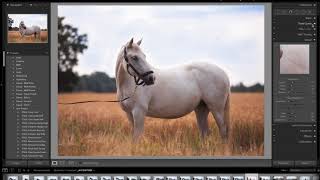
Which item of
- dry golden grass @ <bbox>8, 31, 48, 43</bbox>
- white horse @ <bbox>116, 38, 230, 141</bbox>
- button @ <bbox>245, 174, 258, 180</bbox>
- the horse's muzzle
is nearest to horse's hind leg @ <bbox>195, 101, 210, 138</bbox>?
white horse @ <bbox>116, 38, 230, 141</bbox>

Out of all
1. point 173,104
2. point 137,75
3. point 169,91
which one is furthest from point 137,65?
point 173,104

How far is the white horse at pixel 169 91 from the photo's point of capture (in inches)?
265

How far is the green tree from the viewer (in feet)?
20.7

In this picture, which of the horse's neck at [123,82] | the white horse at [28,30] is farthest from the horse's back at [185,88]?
the white horse at [28,30]

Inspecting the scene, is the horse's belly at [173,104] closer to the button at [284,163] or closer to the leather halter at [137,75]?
the leather halter at [137,75]

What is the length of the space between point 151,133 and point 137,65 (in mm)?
789

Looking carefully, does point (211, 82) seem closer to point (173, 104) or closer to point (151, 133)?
point (173, 104)

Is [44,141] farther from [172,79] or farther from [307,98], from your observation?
[307,98]

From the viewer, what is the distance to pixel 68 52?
641 cm

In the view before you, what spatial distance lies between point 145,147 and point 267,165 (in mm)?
1323

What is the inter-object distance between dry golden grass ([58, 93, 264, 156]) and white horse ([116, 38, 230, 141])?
90mm

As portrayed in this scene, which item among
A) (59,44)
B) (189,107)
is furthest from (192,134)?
(59,44)

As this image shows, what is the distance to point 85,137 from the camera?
6645 mm

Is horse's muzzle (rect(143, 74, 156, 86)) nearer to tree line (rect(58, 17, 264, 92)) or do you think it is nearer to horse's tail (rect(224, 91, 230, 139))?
tree line (rect(58, 17, 264, 92))
